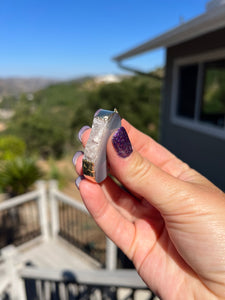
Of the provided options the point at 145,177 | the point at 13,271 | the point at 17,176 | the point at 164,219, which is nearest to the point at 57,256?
the point at 13,271

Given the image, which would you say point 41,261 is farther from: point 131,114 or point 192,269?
point 131,114

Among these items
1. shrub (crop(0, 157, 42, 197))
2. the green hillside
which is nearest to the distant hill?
the green hillside

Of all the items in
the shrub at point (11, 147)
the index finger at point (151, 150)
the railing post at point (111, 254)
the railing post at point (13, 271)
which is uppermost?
the index finger at point (151, 150)

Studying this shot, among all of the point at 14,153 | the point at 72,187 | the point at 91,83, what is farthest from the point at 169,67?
the point at 91,83

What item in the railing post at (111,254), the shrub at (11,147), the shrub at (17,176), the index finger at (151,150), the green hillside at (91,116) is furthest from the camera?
the green hillside at (91,116)

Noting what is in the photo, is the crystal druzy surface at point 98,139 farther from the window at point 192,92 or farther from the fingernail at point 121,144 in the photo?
the window at point 192,92

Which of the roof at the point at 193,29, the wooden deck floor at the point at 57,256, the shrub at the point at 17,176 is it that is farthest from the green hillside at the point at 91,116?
the wooden deck floor at the point at 57,256
